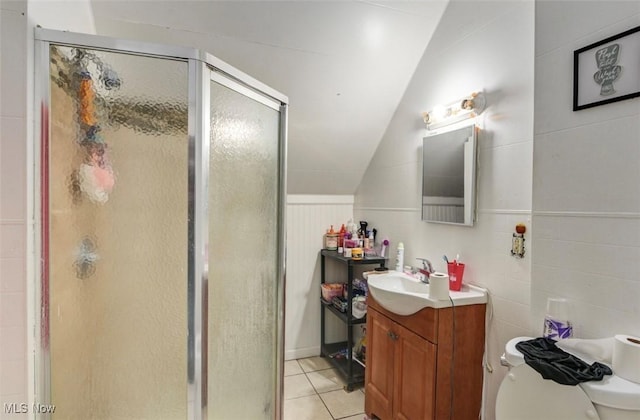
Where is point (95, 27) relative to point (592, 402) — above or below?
above

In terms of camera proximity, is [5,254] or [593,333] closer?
[5,254]

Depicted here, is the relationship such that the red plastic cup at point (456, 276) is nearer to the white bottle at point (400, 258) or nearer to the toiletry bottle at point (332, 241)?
the white bottle at point (400, 258)

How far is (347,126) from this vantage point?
2.31 meters

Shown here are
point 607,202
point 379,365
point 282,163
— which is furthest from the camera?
point 379,365

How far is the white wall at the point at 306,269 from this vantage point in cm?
265

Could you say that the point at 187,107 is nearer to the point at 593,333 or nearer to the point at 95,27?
the point at 95,27

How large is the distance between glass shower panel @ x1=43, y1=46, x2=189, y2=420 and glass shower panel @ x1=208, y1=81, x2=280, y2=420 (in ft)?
0.42

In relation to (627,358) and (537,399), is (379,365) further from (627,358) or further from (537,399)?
(627,358)

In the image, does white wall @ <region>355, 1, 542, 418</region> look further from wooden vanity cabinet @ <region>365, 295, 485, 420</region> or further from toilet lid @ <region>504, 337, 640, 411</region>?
toilet lid @ <region>504, 337, 640, 411</region>

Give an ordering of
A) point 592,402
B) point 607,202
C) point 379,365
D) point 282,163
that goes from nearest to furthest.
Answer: point 592,402
point 607,202
point 282,163
point 379,365

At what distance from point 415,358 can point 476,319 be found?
1.15 ft

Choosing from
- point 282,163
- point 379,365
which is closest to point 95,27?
point 282,163

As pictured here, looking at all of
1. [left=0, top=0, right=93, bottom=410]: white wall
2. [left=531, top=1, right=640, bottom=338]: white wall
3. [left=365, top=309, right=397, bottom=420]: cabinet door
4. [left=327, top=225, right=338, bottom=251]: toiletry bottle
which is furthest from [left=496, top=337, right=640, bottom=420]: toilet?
[left=327, top=225, right=338, bottom=251]: toiletry bottle

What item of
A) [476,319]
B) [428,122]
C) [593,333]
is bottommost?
[476,319]
